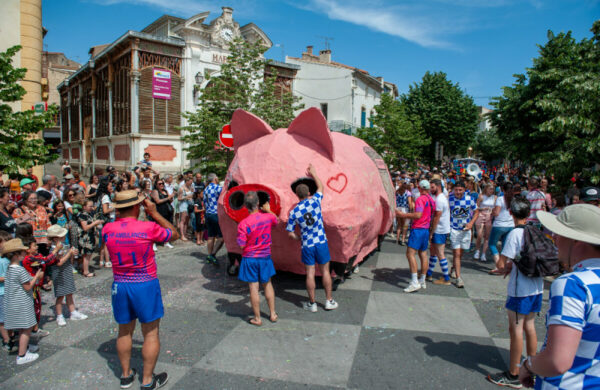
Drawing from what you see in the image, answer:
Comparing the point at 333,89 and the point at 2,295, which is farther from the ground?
the point at 333,89

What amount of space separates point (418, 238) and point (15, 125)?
8.58 meters

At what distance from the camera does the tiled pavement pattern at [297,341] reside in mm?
3604

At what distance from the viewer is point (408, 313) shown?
16.9ft

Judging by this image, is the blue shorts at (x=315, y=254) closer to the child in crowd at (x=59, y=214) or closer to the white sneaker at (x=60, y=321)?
the white sneaker at (x=60, y=321)

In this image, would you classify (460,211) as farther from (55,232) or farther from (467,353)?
(55,232)

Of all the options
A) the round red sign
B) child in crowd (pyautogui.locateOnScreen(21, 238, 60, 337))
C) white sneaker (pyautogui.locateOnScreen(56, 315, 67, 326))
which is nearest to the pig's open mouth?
child in crowd (pyautogui.locateOnScreen(21, 238, 60, 337))

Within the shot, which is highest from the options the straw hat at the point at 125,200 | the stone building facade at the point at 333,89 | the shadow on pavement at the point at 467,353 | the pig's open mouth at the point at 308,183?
the stone building facade at the point at 333,89

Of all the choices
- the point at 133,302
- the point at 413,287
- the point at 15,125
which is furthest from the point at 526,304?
the point at 15,125

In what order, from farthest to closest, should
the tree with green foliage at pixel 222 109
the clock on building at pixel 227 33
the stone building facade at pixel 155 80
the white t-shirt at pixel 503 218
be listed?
the clock on building at pixel 227 33, the stone building facade at pixel 155 80, the tree with green foliage at pixel 222 109, the white t-shirt at pixel 503 218

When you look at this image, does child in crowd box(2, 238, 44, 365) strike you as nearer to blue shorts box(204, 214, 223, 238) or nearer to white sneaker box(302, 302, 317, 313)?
white sneaker box(302, 302, 317, 313)

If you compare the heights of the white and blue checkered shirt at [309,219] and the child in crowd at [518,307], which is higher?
the white and blue checkered shirt at [309,219]

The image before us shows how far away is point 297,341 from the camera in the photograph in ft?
14.2

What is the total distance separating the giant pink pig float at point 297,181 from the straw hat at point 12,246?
7.34 ft

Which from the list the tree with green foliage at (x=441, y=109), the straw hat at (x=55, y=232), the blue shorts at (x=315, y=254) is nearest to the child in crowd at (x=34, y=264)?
the straw hat at (x=55, y=232)
